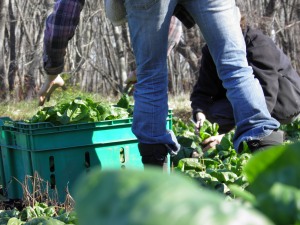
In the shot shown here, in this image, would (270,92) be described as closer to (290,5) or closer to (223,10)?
(223,10)

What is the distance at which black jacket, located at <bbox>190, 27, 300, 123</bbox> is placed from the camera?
4070mm

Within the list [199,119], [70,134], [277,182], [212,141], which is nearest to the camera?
[277,182]

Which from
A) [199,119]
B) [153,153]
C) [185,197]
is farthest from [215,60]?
[185,197]

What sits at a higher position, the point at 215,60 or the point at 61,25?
the point at 61,25

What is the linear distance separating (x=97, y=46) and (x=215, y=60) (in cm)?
1817

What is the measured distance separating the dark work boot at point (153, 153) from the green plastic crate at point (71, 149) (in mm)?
379

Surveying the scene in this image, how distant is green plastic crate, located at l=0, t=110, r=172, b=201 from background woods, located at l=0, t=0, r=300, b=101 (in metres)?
6.94

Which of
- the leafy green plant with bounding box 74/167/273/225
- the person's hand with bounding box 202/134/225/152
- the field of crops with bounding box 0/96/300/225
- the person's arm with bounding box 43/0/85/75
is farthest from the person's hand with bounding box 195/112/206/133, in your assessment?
the leafy green plant with bounding box 74/167/273/225

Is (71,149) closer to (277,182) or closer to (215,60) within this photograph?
(215,60)

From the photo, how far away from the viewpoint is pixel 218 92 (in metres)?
4.72

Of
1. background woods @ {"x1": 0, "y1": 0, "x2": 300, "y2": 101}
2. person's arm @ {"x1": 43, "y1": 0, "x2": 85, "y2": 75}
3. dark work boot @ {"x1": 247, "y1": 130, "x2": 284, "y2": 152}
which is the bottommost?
background woods @ {"x1": 0, "y1": 0, "x2": 300, "y2": 101}

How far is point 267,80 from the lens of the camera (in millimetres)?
4059

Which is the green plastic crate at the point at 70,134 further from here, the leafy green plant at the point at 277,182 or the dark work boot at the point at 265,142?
the leafy green plant at the point at 277,182

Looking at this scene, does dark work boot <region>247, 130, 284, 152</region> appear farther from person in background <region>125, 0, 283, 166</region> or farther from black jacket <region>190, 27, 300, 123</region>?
black jacket <region>190, 27, 300, 123</region>
